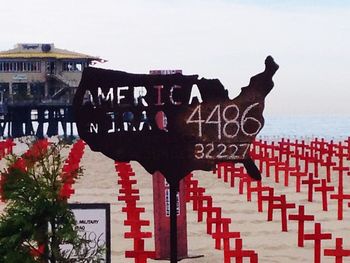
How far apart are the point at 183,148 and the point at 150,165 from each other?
17.9 inches

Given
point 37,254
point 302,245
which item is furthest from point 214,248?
point 37,254

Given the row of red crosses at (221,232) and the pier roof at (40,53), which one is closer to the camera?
the row of red crosses at (221,232)

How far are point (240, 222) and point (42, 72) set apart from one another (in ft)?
158

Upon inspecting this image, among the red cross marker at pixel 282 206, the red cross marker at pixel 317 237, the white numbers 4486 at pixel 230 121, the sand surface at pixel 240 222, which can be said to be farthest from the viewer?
the red cross marker at pixel 282 206

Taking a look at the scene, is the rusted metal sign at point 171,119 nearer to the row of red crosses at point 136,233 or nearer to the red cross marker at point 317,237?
the row of red crosses at point 136,233

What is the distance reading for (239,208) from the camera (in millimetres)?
22062

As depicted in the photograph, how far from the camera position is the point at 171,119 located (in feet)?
34.3

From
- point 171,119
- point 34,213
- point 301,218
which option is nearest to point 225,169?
point 301,218

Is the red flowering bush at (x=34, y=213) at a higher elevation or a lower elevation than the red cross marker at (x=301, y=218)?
higher

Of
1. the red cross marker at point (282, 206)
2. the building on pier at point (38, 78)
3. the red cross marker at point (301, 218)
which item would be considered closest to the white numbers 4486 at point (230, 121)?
the red cross marker at point (301, 218)

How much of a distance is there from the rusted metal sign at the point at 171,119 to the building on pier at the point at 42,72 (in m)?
54.9

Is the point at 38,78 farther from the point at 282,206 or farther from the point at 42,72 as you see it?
the point at 282,206

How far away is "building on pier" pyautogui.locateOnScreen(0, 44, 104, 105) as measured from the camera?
65.6 m

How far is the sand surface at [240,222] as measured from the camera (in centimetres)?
1553
